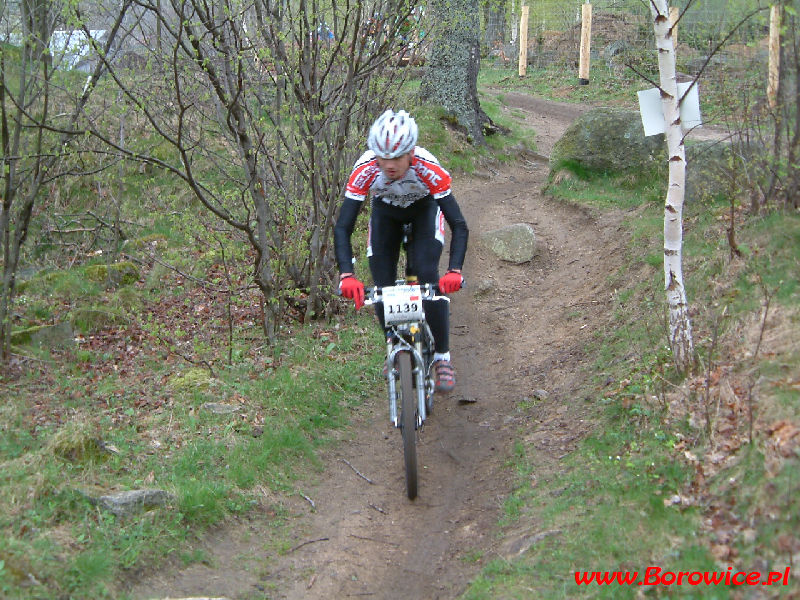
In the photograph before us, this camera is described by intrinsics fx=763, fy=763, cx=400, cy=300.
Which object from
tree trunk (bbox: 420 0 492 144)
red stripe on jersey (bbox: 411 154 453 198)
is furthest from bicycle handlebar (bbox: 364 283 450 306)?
tree trunk (bbox: 420 0 492 144)

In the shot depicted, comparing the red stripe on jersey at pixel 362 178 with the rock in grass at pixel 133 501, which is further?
the red stripe on jersey at pixel 362 178

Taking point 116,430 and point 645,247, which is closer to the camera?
point 116,430

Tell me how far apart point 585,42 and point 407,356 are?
21068mm

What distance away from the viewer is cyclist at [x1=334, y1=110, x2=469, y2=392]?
522 centimetres

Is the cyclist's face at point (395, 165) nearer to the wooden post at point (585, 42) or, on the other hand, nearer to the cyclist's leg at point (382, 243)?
the cyclist's leg at point (382, 243)

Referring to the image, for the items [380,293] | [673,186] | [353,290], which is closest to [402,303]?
[380,293]

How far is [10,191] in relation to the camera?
24.8 feet

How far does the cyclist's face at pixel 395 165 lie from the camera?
207 inches

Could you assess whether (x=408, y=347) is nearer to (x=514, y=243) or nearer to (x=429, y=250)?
(x=429, y=250)

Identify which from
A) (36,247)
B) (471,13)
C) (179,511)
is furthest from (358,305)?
(36,247)

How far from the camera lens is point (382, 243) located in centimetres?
588

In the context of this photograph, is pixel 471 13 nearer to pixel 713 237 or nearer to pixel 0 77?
pixel 713 237

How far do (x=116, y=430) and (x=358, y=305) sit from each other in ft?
6.78

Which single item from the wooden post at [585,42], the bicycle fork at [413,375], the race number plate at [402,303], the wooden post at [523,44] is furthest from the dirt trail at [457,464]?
the wooden post at [523,44]
